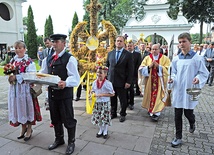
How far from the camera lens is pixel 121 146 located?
11.1 feet

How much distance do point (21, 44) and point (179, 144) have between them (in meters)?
3.25

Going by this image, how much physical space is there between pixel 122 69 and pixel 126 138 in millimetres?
1556

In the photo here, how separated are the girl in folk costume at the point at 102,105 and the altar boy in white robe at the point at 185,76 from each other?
1.18 meters

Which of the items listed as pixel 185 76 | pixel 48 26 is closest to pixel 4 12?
pixel 48 26

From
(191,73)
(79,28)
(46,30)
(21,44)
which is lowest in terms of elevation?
(191,73)

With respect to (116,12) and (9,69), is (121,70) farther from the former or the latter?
(116,12)

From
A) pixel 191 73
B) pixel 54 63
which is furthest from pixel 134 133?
pixel 54 63

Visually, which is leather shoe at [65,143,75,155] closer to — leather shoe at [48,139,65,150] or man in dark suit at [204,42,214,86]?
leather shoe at [48,139,65,150]

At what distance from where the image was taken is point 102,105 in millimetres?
3738

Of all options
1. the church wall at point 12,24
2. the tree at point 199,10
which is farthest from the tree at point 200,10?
the church wall at point 12,24

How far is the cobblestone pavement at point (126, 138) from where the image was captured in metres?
3.23

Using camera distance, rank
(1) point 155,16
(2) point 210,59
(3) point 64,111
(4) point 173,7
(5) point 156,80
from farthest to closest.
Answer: (4) point 173,7 < (1) point 155,16 < (2) point 210,59 < (5) point 156,80 < (3) point 64,111

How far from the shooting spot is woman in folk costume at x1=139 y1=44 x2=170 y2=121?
14.8ft

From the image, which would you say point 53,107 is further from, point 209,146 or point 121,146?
point 209,146
